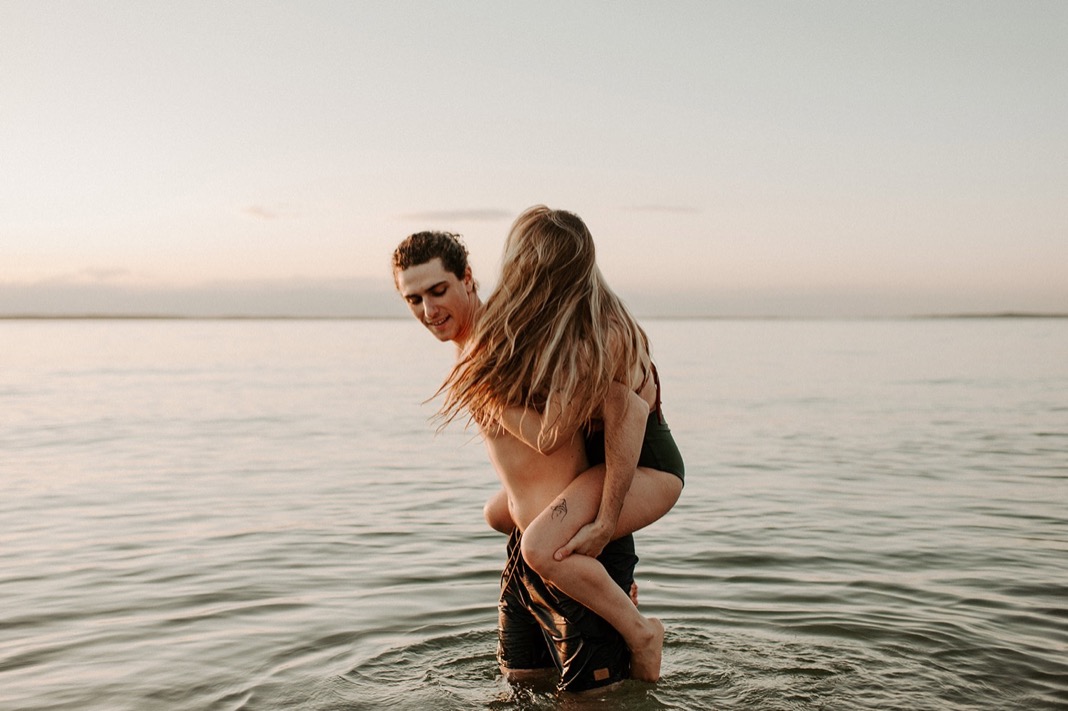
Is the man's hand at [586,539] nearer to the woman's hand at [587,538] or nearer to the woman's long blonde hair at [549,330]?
the woman's hand at [587,538]

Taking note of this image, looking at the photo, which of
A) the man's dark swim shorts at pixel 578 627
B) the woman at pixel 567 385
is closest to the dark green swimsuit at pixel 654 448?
the woman at pixel 567 385

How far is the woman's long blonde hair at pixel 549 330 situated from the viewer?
4355 millimetres

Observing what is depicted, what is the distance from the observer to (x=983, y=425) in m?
17.9

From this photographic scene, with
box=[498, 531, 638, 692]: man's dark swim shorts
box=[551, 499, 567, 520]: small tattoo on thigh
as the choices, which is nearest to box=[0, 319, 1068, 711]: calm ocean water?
box=[498, 531, 638, 692]: man's dark swim shorts

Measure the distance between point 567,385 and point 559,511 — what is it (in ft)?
→ 2.04

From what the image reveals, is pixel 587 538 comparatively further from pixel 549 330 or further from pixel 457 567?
pixel 457 567

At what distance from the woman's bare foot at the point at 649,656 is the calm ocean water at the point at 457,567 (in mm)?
183

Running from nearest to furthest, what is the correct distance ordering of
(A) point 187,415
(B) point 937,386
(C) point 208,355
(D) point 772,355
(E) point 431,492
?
(E) point 431,492
(A) point 187,415
(B) point 937,386
(D) point 772,355
(C) point 208,355

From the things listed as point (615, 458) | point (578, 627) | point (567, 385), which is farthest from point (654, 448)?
point (578, 627)

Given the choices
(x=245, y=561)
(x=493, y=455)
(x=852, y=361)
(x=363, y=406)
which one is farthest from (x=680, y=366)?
(x=493, y=455)

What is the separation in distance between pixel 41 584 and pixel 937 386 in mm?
23806

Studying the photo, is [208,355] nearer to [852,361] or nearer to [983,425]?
[852,361]

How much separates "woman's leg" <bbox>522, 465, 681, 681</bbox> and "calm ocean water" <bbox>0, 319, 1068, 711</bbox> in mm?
476

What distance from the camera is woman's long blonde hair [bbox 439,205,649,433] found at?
4.36 metres
